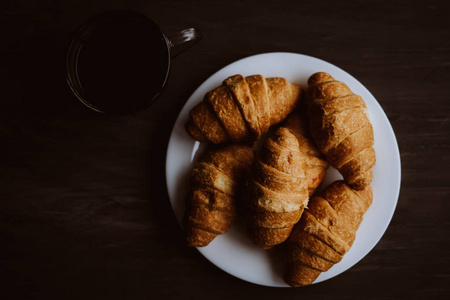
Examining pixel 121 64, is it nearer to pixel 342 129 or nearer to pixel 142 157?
pixel 142 157

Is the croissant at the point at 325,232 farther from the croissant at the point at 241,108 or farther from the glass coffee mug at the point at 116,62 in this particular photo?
the glass coffee mug at the point at 116,62

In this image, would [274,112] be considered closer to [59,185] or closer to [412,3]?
[412,3]

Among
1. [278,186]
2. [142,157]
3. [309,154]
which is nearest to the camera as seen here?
[278,186]

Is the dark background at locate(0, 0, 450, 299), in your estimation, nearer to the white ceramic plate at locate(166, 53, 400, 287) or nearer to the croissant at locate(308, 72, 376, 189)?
the white ceramic plate at locate(166, 53, 400, 287)

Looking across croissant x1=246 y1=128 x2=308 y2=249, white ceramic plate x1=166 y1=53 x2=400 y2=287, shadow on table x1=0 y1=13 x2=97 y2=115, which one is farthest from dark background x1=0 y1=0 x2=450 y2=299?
croissant x1=246 y1=128 x2=308 y2=249

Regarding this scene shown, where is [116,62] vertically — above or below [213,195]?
above

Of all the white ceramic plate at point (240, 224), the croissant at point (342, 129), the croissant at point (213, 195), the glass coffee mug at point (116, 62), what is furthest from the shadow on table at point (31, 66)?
the croissant at point (342, 129)

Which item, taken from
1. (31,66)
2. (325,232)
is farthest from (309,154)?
(31,66)
